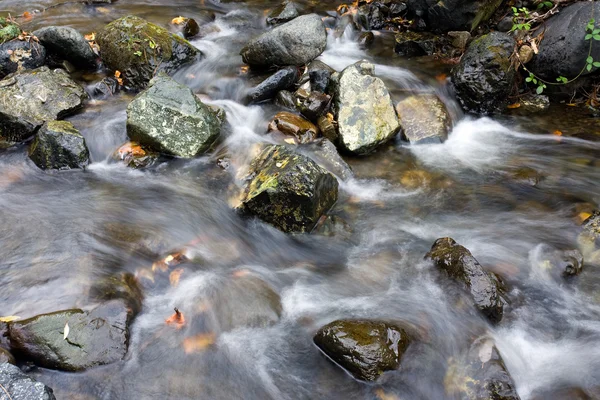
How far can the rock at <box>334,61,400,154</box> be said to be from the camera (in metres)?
6.47

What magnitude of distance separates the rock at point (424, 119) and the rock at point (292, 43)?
182 centimetres

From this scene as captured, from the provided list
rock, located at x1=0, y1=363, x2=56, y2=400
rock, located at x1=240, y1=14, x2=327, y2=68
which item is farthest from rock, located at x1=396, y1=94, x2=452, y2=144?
rock, located at x1=0, y1=363, x2=56, y2=400

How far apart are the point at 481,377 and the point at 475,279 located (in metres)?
0.98

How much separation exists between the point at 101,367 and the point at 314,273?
2333mm

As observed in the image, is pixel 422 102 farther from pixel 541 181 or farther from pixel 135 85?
pixel 135 85

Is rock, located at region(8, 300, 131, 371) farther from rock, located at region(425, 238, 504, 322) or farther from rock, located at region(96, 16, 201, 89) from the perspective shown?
rock, located at region(96, 16, 201, 89)

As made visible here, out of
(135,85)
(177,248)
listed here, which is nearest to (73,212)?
(177,248)

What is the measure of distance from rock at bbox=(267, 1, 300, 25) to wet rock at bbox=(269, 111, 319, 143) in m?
3.55

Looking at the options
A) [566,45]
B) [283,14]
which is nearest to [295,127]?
[283,14]

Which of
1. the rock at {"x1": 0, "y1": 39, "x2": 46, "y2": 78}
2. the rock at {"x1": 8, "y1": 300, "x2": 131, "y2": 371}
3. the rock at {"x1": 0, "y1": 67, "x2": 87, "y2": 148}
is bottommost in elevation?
the rock at {"x1": 8, "y1": 300, "x2": 131, "y2": 371}

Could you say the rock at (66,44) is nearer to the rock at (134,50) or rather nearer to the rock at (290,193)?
the rock at (134,50)

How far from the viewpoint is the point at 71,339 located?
3.76m

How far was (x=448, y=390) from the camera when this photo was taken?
12.5 ft

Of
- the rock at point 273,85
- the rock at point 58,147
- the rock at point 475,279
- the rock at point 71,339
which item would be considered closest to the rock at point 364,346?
the rock at point 475,279
